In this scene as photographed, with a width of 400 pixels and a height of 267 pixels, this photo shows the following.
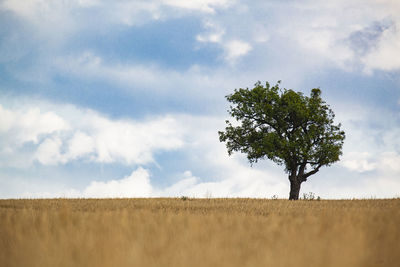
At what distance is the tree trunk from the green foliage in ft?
1.94

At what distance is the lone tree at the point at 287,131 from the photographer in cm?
2911

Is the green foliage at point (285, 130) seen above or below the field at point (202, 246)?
above

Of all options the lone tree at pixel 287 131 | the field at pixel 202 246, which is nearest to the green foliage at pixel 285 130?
the lone tree at pixel 287 131

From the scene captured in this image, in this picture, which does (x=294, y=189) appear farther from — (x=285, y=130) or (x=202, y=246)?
(x=202, y=246)

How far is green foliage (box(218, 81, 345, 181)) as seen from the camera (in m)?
29.1

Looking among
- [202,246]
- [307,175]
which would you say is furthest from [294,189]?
[202,246]

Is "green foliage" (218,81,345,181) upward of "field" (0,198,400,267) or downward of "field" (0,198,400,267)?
upward

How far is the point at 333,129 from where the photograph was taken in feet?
98.7

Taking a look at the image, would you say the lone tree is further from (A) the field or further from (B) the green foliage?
(A) the field

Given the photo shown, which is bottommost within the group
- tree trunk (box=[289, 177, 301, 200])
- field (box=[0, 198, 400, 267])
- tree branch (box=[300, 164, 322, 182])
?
field (box=[0, 198, 400, 267])

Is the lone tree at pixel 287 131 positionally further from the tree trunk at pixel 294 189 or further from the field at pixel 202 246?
the field at pixel 202 246

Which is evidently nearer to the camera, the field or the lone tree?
the field

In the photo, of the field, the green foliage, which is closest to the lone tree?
the green foliage

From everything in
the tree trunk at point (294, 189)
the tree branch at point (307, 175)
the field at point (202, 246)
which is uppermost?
the tree branch at point (307, 175)
